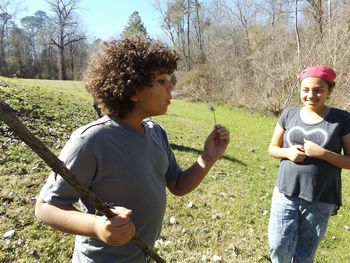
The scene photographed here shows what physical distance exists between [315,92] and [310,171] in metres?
0.60

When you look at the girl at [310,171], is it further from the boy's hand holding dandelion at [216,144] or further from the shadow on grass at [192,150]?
the shadow on grass at [192,150]

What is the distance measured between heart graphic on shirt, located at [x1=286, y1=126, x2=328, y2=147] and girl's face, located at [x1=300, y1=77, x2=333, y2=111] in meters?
0.19

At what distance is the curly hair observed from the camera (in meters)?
1.63

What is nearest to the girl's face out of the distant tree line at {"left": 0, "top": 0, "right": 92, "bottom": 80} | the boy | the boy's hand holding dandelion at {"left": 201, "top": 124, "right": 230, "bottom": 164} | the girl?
the girl

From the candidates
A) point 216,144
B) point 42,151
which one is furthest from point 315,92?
point 42,151

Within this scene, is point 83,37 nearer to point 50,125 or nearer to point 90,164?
point 50,125

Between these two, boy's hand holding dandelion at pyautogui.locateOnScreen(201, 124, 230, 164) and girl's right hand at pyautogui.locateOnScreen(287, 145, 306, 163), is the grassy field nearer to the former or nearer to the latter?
girl's right hand at pyautogui.locateOnScreen(287, 145, 306, 163)

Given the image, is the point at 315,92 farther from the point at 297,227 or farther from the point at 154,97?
the point at 154,97

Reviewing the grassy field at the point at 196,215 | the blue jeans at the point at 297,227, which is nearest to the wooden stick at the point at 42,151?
the blue jeans at the point at 297,227

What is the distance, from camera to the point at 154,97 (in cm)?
172

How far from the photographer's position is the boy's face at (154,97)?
1.70 meters

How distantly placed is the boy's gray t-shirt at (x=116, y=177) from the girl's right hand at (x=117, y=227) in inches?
10.7

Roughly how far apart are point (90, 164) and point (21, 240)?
108 inches

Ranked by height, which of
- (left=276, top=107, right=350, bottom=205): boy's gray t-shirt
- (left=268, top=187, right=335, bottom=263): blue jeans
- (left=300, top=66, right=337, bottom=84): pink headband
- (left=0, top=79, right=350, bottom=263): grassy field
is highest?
(left=300, top=66, right=337, bottom=84): pink headband
